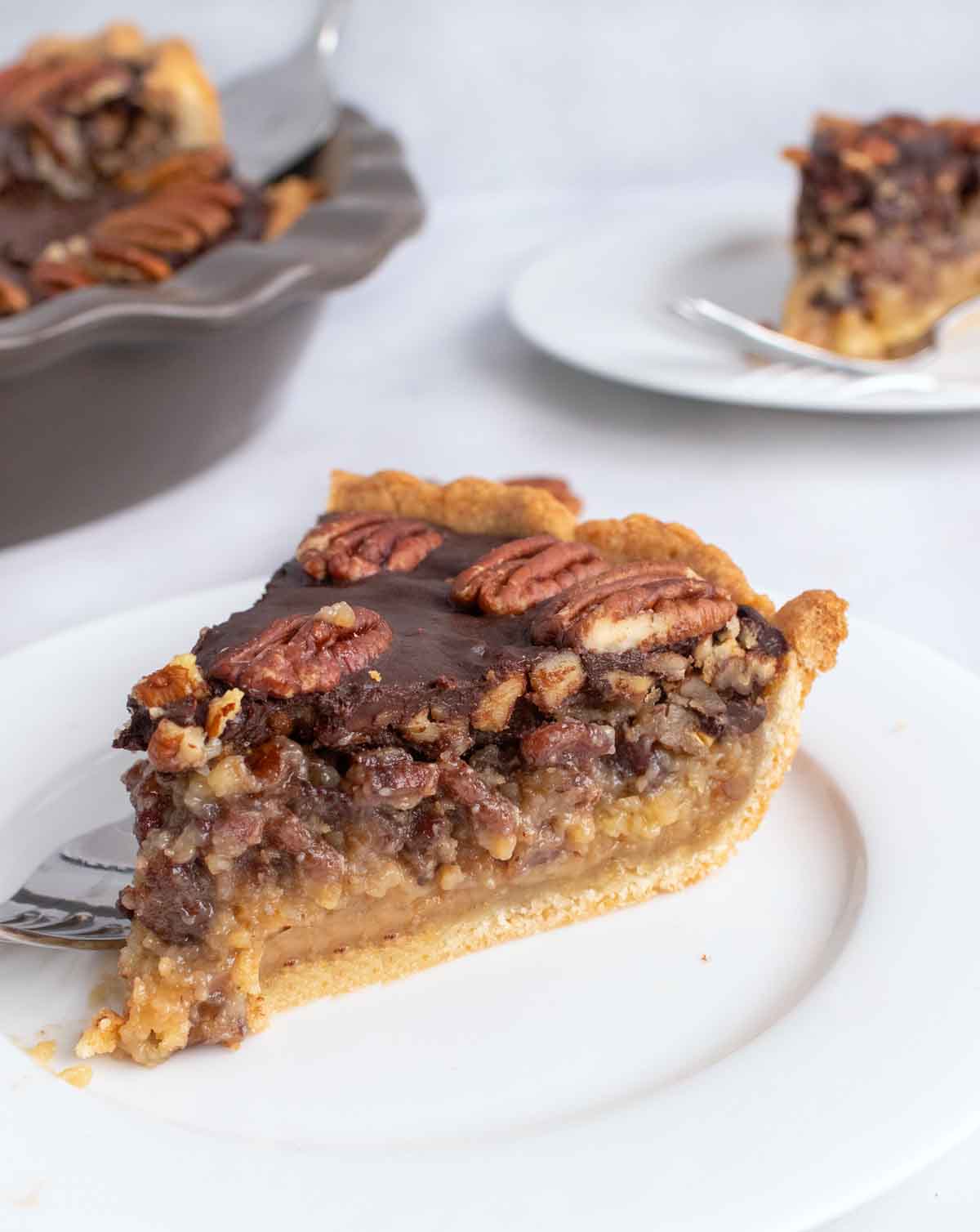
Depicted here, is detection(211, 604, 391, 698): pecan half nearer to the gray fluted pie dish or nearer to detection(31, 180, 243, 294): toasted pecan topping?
the gray fluted pie dish

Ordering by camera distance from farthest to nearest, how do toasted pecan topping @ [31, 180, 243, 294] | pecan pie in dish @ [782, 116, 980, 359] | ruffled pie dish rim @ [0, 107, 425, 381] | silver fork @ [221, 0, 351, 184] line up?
silver fork @ [221, 0, 351, 184]
pecan pie in dish @ [782, 116, 980, 359]
toasted pecan topping @ [31, 180, 243, 294]
ruffled pie dish rim @ [0, 107, 425, 381]

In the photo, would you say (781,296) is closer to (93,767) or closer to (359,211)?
(359,211)

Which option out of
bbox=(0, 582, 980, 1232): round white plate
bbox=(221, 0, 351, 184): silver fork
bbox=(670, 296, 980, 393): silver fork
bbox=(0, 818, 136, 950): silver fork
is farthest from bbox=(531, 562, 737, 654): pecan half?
bbox=(221, 0, 351, 184): silver fork

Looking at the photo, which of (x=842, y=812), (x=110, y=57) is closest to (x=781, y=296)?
(x=110, y=57)

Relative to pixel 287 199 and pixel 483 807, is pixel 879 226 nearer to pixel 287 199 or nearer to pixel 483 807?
pixel 287 199

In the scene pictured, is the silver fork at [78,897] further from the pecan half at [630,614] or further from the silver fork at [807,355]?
the silver fork at [807,355]

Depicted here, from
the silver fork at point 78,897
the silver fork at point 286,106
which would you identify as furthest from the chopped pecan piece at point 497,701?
the silver fork at point 286,106
